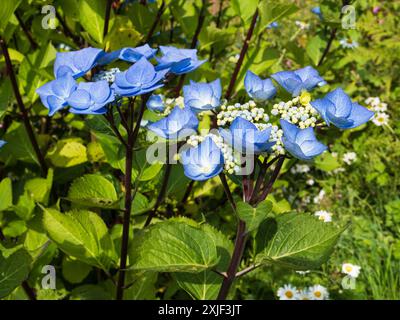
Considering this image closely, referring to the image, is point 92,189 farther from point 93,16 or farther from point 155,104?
point 93,16

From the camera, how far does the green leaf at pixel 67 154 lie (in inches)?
66.4

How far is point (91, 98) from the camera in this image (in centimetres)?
96

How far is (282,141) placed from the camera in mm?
905

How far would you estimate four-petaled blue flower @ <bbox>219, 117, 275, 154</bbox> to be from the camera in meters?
0.88

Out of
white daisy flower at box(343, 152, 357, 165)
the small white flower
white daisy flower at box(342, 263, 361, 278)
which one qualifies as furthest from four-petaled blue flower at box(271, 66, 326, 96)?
white daisy flower at box(343, 152, 357, 165)

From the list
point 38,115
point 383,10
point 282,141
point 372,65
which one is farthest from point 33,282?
point 383,10

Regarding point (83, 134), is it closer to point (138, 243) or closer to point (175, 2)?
point (175, 2)

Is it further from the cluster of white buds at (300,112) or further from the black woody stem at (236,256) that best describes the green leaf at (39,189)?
the cluster of white buds at (300,112)

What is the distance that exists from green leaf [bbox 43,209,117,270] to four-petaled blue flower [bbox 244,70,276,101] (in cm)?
52

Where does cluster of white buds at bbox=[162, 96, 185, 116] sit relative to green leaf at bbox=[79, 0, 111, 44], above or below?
below

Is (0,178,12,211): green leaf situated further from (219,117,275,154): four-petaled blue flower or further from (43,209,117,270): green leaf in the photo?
(219,117,275,154): four-petaled blue flower

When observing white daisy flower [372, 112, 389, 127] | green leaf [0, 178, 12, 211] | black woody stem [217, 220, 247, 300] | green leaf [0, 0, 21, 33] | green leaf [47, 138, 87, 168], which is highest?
green leaf [0, 0, 21, 33]

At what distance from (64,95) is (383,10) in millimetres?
3508

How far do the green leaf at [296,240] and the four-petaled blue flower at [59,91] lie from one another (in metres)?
0.47
